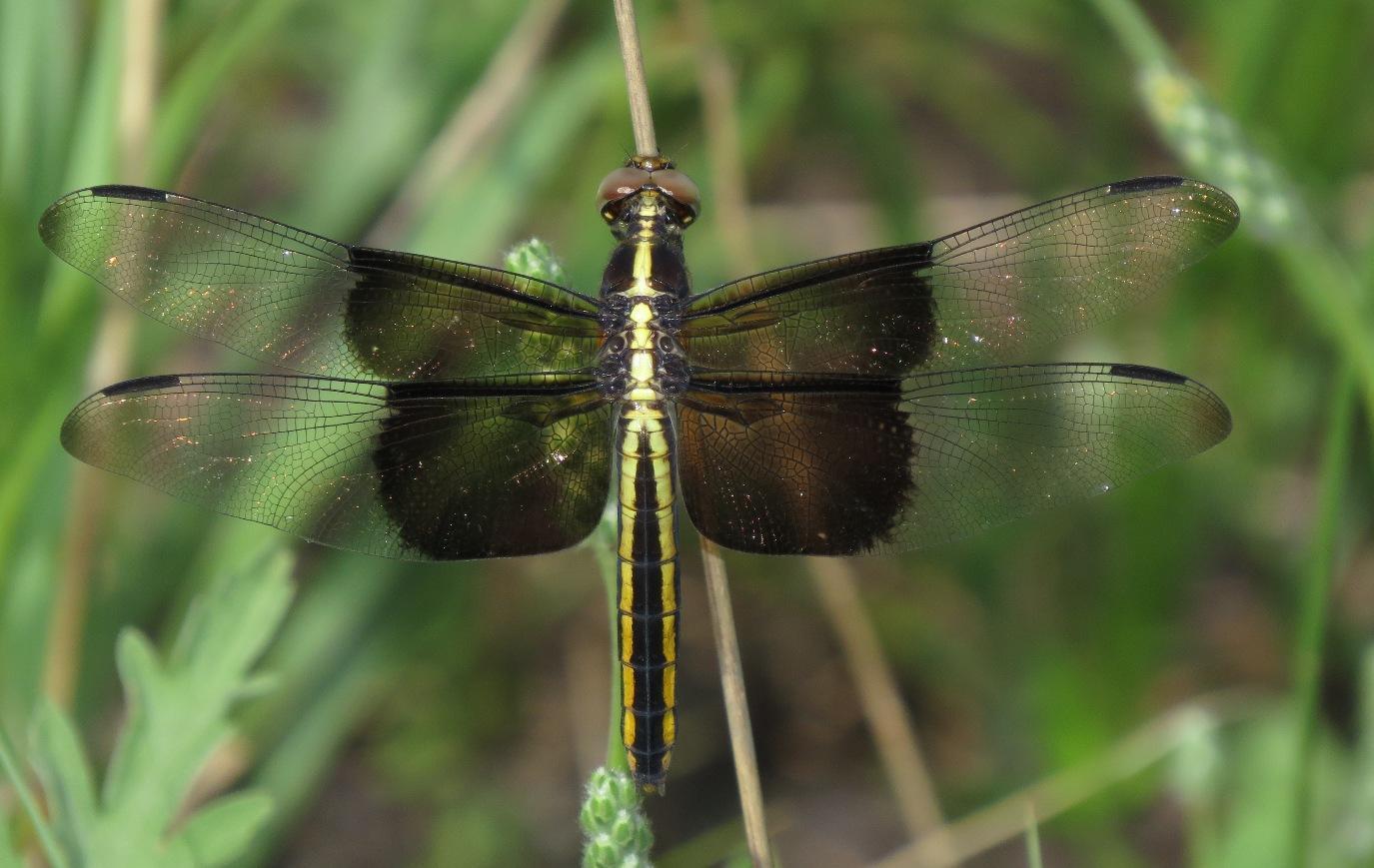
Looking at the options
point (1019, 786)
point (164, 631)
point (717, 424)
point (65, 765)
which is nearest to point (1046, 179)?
point (1019, 786)

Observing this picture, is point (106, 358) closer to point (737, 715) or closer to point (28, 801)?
point (28, 801)

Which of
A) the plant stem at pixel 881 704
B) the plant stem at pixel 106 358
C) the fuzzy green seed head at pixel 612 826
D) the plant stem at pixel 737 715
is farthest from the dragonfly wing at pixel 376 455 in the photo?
the plant stem at pixel 881 704

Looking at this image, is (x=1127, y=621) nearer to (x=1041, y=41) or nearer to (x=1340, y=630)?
(x=1340, y=630)

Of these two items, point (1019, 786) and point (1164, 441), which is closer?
point (1164, 441)

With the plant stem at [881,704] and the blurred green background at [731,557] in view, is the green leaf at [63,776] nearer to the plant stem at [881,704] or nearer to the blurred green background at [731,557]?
the blurred green background at [731,557]

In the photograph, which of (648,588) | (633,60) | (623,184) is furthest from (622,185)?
(648,588)

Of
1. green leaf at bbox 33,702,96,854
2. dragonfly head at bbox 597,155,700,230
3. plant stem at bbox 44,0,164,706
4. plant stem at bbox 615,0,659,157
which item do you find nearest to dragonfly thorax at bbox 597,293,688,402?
dragonfly head at bbox 597,155,700,230

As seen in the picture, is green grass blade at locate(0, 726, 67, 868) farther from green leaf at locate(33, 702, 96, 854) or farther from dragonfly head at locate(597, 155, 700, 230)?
dragonfly head at locate(597, 155, 700, 230)
